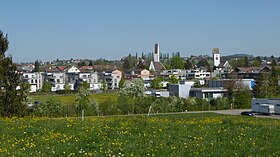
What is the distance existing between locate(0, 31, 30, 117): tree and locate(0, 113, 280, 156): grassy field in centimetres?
1423

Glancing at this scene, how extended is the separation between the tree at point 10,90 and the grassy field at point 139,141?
14.2 m

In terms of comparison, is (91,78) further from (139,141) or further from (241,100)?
(139,141)

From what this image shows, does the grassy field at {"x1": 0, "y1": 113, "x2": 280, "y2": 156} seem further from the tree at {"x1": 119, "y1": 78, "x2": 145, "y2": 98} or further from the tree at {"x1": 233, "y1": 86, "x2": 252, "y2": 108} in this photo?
the tree at {"x1": 119, "y1": 78, "x2": 145, "y2": 98}

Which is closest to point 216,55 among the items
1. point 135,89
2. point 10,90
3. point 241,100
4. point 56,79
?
point 56,79

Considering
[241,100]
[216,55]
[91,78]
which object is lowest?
[241,100]

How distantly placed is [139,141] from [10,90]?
18498 millimetres

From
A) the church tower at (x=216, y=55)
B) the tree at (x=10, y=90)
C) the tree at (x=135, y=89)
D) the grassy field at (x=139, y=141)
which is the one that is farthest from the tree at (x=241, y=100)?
the church tower at (x=216, y=55)

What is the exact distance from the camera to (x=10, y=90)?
1045 inches

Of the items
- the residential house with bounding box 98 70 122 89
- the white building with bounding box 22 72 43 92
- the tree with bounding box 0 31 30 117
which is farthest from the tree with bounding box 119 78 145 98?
the residential house with bounding box 98 70 122 89

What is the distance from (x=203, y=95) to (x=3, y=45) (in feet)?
169

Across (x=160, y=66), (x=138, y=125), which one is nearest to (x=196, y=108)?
(x=138, y=125)

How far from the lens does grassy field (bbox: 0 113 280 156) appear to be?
871 cm

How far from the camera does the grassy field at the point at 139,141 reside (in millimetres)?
8711

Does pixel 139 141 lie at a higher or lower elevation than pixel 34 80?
lower
